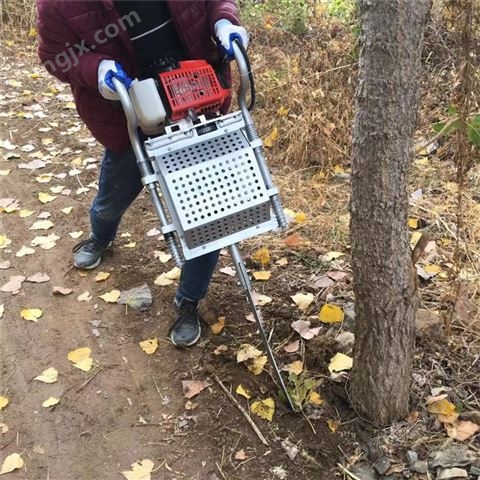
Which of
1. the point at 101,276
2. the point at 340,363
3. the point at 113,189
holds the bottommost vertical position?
the point at 340,363

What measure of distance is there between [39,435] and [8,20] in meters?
6.30

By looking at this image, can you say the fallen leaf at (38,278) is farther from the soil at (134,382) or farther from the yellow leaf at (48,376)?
the yellow leaf at (48,376)

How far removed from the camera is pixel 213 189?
214 cm

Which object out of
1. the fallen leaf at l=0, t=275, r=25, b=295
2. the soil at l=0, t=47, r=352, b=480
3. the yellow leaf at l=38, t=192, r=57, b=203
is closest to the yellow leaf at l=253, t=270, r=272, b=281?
the soil at l=0, t=47, r=352, b=480

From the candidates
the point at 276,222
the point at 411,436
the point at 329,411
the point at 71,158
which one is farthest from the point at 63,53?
the point at 71,158

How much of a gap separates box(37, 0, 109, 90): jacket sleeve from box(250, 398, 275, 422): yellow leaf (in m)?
1.51

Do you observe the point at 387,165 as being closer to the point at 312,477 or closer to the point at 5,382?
the point at 312,477

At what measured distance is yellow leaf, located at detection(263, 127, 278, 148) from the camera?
15.2 feet

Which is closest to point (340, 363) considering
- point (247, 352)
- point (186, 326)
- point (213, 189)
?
point (247, 352)

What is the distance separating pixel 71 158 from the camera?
4.80 metres

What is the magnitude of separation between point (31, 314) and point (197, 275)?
3.36ft

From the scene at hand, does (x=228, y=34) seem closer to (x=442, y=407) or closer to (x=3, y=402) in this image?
(x=442, y=407)

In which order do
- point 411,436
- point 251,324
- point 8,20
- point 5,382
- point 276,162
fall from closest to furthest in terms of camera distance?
point 411,436, point 5,382, point 251,324, point 276,162, point 8,20

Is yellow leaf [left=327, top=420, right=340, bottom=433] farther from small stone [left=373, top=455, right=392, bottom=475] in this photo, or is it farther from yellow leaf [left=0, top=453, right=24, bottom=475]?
yellow leaf [left=0, top=453, right=24, bottom=475]
